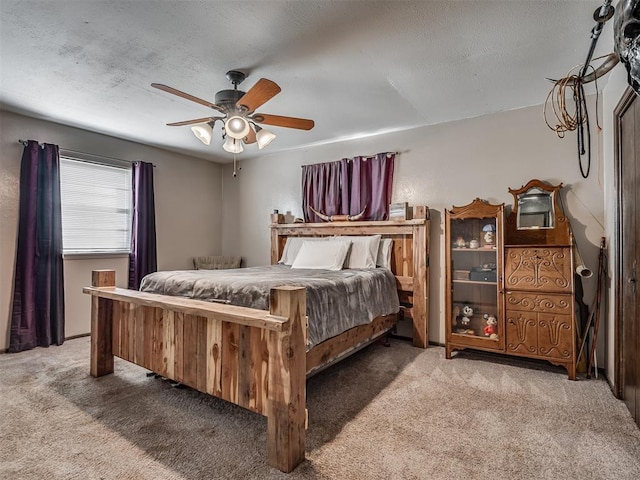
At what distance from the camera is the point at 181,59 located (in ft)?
8.23

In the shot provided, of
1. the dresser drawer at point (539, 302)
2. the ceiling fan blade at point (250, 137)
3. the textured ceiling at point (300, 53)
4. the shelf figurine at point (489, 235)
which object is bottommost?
the dresser drawer at point (539, 302)

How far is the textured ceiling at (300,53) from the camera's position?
2.00 meters

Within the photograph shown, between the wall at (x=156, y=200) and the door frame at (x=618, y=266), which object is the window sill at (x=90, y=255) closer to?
the wall at (x=156, y=200)

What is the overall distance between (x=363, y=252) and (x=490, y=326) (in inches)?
57.2

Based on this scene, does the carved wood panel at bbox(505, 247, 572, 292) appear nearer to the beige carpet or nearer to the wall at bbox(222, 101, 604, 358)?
the wall at bbox(222, 101, 604, 358)

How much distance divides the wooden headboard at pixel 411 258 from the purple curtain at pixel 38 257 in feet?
10.5

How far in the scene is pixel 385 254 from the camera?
3.98 metres

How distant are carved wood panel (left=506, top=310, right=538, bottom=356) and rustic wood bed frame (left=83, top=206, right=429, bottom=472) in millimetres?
1122

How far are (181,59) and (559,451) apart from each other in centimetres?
338

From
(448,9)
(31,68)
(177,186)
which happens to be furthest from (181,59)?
(177,186)

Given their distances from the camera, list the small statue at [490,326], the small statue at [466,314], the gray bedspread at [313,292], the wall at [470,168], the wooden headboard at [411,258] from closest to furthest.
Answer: the gray bedspread at [313,292] < the wall at [470,168] < the small statue at [490,326] < the small statue at [466,314] < the wooden headboard at [411,258]

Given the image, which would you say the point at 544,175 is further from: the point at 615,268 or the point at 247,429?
the point at 247,429

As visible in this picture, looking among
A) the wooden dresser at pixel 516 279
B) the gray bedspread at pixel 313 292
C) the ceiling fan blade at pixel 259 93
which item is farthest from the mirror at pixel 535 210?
the ceiling fan blade at pixel 259 93

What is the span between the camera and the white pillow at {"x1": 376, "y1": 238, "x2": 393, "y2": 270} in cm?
395
